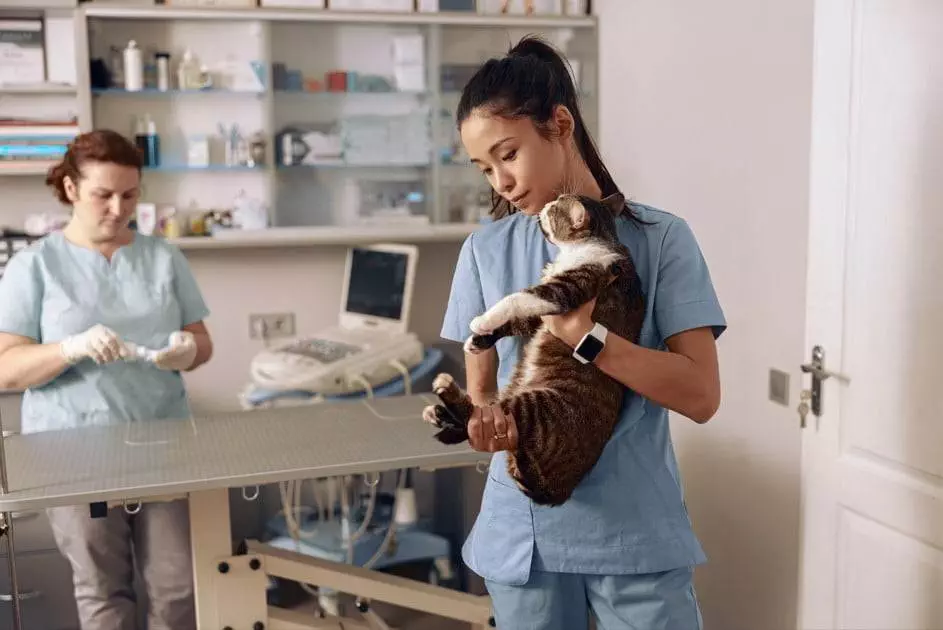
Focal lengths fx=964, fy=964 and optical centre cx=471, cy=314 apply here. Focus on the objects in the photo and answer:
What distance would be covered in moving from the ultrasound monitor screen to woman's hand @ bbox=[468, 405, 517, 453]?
90.5 inches

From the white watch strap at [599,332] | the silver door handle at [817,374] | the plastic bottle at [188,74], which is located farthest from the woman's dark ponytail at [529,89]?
the plastic bottle at [188,74]

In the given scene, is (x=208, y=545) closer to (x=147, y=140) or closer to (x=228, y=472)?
(x=228, y=472)

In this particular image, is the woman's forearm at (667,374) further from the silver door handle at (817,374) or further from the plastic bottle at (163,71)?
the plastic bottle at (163,71)

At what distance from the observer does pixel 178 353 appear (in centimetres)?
213

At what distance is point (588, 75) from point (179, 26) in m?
1.37

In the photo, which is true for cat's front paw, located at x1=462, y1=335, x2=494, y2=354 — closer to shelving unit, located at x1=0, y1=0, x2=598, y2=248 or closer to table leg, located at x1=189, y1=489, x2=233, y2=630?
table leg, located at x1=189, y1=489, x2=233, y2=630

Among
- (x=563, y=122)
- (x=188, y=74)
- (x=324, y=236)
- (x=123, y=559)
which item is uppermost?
(x=188, y=74)

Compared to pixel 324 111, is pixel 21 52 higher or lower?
higher

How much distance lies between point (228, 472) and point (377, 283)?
149 centimetres

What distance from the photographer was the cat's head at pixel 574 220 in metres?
0.95

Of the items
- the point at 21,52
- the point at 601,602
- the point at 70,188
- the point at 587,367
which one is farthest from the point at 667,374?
the point at 21,52

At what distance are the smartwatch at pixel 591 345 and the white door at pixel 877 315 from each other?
3.04 feet

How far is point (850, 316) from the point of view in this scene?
6.06ft

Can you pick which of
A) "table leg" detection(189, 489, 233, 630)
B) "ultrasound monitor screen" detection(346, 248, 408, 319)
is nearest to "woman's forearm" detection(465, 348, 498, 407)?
"table leg" detection(189, 489, 233, 630)
